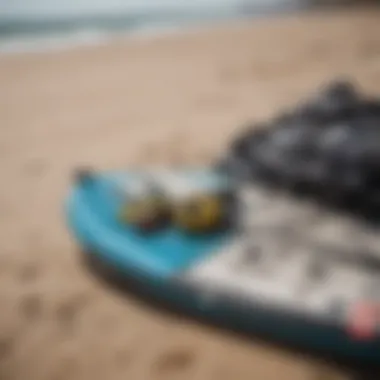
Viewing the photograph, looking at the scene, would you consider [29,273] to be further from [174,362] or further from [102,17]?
[102,17]

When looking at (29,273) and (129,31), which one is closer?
(29,273)

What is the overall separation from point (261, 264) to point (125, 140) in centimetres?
80

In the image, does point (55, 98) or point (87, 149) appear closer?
point (87, 149)

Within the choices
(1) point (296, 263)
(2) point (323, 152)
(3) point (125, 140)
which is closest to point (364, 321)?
(1) point (296, 263)

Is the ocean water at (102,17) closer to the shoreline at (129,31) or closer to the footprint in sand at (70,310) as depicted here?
the shoreline at (129,31)

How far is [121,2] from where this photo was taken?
9.37 feet

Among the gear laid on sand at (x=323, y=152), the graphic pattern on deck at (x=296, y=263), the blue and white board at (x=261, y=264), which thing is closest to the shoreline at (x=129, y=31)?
the gear laid on sand at (x=323, y=152)

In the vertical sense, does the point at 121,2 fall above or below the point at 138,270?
below

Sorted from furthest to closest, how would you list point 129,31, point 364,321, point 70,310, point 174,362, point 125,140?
1. point 129,31
2. point 125,140
3. point 70,310
4. point 174,362
5. point 364,321

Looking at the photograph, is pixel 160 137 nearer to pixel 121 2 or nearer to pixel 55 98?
pixel 55 98

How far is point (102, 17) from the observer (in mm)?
2854

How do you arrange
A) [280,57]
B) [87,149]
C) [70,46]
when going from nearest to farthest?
[87,149] < [280,57] < [70,46]

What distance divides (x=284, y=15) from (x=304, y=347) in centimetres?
196

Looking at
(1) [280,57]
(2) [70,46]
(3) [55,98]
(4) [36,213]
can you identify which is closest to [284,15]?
(1) [280,57]
